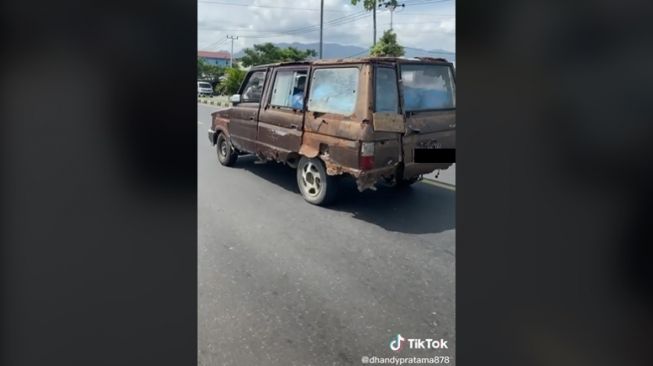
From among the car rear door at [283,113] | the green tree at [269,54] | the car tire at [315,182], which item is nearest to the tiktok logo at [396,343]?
the car tire at [315,182]

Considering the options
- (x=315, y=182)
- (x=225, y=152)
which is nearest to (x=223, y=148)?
(x=225, y=152)

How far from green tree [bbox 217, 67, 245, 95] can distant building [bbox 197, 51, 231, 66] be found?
4 centimetres

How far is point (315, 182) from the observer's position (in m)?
1.62

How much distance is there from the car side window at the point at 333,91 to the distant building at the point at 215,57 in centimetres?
33

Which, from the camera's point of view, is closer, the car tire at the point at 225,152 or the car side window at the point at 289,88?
the car tire at the point at 225,152

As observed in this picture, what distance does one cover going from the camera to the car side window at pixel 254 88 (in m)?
1.67

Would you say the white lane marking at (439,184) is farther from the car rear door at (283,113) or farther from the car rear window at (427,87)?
the car rear door at (283,113)

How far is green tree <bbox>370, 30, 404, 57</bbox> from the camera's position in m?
1.57

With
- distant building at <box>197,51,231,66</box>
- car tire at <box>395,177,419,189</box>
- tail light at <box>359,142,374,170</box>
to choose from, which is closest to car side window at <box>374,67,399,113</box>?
tail light at <box>359,142,374,170</box>

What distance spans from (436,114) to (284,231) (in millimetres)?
643

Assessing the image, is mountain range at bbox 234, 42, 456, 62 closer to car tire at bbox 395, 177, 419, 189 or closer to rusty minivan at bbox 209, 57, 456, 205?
rusty minivan at bbox 209, 57, 456, 205
